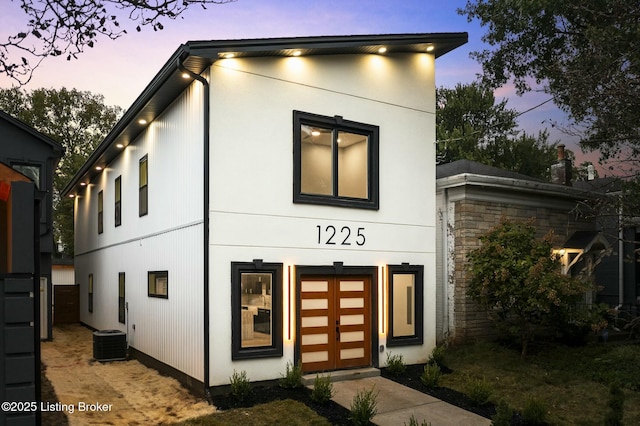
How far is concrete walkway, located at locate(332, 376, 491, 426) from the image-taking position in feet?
28.1

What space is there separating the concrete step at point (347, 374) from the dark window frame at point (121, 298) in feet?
24.8

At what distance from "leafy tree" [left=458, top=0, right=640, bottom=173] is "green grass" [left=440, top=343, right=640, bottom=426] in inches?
163

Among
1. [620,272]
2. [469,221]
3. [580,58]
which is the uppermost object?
[580,58]

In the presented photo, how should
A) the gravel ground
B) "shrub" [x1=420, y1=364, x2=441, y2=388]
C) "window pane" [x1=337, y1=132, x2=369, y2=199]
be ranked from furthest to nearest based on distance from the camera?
"window pane" [x1=337, y1=132, x2=369, y2=199], "shrub" [x1=420, y1=364, x2=441, y2=388], the gravel ground

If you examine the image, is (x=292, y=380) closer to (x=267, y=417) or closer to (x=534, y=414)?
(x=267, y=417)

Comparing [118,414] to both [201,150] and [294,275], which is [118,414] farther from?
[201,150]

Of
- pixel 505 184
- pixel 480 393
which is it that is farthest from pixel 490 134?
pixel 480 393

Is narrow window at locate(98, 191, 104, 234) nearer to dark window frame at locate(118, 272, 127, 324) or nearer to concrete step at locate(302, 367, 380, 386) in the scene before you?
dark window frame at locate(118, 272, 127, 324)

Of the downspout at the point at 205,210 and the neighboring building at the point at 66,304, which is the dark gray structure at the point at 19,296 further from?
the neighboring building at the point at 66,304

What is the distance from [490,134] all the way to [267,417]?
31.6 meters

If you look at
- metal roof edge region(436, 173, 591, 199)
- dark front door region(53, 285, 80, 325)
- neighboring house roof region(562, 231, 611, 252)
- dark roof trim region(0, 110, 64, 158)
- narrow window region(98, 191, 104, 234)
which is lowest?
dark front door region(53, 285, 80, 325)

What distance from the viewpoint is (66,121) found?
36031 millimetres

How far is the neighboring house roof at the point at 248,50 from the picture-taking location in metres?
9.65

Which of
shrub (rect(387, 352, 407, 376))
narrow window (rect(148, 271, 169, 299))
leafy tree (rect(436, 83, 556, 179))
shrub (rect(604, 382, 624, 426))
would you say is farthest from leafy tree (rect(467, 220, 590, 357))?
leafy tree (rect(436, 83, 556, 179))
